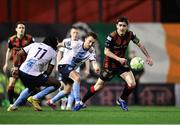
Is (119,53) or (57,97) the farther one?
(57,97)

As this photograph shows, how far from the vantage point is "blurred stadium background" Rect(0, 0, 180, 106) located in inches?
901

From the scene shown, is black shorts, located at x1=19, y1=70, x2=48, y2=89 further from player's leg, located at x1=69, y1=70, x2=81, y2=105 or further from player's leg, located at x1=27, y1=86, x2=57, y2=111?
player's leg, located at x1=69, y1=70, x2=81, y2=105

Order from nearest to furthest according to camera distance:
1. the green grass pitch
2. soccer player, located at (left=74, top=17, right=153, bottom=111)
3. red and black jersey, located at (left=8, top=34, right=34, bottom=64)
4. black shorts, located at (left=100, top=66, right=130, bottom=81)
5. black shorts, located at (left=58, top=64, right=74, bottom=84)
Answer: the green grass pitch < soccer player, located at (left=74, top=17, right=153, bottom=111) < black shorts, located at (left=100, top=66, right=130, bottom=81) < black shorts, located at (left=58, top=64, right=74, bottom=84) < red and black jersey, located at (left=8, top=34, right=34, bottom=64)

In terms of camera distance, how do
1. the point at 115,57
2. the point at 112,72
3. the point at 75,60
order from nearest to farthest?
the point at 115,57 → the point at 112,72 → the point at 75,60

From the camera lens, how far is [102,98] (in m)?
Result: 22.8

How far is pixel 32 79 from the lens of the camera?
15.8 meters

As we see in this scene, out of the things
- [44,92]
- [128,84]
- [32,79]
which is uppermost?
[32,79]

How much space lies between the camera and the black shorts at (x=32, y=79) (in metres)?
15.7

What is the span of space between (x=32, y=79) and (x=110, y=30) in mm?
7795

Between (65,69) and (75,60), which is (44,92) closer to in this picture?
(65,69)

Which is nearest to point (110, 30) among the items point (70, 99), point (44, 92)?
point (70, 99)

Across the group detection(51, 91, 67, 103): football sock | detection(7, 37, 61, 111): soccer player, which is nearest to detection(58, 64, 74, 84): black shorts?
detection(51, 91, 67, 103): football sock

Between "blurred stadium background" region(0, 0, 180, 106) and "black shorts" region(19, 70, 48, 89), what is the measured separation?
6.45 m

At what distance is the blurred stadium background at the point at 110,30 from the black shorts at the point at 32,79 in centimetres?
645
